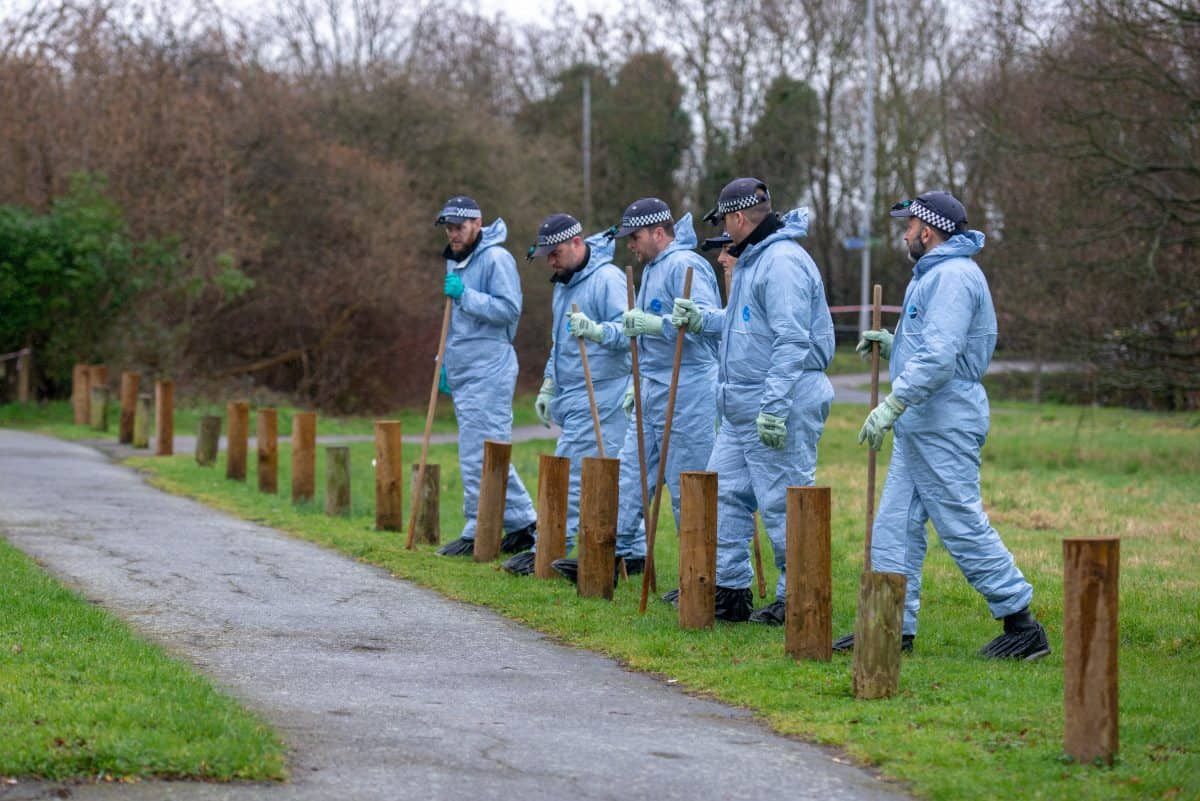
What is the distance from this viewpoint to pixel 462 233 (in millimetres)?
11297

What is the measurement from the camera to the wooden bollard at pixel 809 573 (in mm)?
7551

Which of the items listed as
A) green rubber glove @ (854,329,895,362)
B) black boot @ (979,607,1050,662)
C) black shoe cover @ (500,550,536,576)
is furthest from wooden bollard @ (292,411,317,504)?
black boot @ (979,607,1050,662)

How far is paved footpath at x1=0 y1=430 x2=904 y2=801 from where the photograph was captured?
5574mm

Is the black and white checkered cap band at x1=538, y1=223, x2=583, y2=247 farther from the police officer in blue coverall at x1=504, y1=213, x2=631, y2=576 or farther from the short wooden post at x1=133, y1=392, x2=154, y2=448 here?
the short wooden post at x1=133, y1=392, x2=154, y2=448

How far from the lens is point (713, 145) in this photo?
44406 mm

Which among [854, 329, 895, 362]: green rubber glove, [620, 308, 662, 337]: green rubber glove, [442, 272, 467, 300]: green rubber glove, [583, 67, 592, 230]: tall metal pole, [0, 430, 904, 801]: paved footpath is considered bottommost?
[0, 430, 904, 801]: paved footpath

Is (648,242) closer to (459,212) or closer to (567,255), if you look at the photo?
(567,255)

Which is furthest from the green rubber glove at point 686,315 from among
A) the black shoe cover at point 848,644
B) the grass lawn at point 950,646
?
the black shoe cover at point 848,644

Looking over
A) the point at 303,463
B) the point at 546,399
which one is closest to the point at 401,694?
the point at 546,399

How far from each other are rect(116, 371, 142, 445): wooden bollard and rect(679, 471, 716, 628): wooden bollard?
13.4 meters

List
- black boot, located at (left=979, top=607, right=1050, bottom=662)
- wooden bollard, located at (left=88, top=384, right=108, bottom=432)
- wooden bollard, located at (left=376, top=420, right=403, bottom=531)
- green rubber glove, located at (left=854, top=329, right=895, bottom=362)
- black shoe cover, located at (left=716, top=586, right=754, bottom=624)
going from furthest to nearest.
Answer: wooden bollard, located at (left=88, top=384, right=108, bottom=432), wooden bollard, located at (left=376, top=420, right=403, bottom=531), black shoe cover, located at (left=716, top=586, right=754, bottom=624), green rubber glove, located at (left=854, top=329, right=895, bottom=362), black boot, located at (left=979, top=607, right=1050, bottom=662)

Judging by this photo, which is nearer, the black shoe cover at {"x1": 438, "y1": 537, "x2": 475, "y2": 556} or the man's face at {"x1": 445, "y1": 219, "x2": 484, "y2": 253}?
the man's face at {"x1": 445, "y1": 219, "x2": 484, "y2": 253}

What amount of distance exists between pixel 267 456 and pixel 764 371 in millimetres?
7745

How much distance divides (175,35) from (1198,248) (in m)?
20.9
